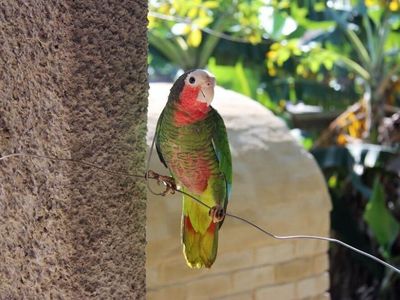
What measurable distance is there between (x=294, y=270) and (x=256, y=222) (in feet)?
0.99

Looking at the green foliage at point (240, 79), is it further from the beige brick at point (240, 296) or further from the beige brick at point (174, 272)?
the beige brick at point (174, 272)

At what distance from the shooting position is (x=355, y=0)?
466 cm

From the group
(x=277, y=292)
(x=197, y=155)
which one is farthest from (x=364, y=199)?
(x=197, y=155)

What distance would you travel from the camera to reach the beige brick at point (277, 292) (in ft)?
8.36

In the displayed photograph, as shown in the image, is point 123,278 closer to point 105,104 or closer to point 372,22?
point 105,104

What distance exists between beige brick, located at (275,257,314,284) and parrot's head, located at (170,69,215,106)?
155 centimetres

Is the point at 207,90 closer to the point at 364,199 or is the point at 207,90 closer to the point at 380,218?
the point at 380,218

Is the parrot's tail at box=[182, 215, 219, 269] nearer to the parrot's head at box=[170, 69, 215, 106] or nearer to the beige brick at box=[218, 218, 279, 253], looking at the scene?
the parrot's head at box=[170, 69, 215, 106]

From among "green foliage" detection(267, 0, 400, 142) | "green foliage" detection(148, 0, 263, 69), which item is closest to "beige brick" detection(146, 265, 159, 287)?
"green foliage" detection(148, 0, 263, 69)

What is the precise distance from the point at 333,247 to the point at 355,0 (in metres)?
1.65

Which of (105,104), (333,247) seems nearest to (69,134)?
(105,104)

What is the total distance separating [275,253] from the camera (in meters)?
2.59

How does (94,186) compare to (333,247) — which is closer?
(94,186)

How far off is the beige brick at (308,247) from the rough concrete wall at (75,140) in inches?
53.1
